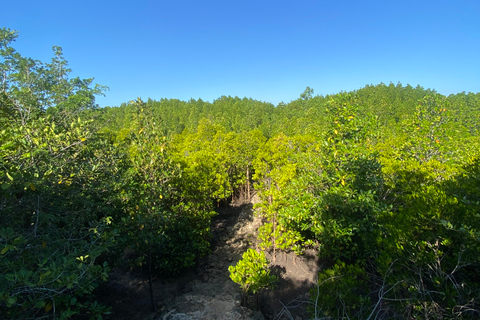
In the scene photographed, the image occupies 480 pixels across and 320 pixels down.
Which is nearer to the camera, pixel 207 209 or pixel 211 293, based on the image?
pixel 211 293

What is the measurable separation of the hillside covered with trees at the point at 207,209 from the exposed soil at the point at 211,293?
79cm

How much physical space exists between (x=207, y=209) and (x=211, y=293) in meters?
3.71

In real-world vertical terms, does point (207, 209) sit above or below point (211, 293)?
above

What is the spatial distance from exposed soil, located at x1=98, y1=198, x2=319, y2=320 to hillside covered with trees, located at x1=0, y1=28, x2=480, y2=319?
79cm

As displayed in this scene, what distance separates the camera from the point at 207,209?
11.1m

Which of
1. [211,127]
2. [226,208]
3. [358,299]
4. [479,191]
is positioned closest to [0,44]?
[211,127]

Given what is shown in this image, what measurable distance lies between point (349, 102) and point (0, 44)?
19686 mm

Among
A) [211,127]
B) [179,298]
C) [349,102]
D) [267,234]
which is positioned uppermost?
[211,127]

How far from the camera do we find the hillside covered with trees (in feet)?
11.0

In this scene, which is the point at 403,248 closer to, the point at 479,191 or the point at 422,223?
the point at 422,223

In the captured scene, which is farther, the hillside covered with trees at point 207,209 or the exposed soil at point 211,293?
the exposed soil at point 211,293

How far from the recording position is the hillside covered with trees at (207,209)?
3338 millimetres

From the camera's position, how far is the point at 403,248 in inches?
148

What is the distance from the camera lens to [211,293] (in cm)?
848
